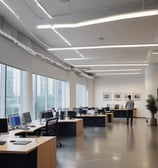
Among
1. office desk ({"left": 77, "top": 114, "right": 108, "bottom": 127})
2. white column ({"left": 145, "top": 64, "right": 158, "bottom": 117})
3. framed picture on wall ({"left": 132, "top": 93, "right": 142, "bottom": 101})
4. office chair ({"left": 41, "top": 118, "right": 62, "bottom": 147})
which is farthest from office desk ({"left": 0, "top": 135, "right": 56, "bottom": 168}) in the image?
framed picture on wall ({"left": 132, "top": 93, "right": 142, "bottom": 101})

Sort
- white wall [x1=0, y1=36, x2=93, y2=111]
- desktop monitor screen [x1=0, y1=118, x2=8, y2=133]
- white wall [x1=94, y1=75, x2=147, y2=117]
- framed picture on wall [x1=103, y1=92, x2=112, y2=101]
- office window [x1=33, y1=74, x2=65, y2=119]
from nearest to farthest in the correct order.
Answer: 1. desktop monitor screen [x1=0, y1=118, x2=8, y2=133]
2. white wall [x1=0, y1=36, x2=93, y2=111]
3. office window [x1=33, y1=74, x2=65, y2=119]
4. white wall [x1=94, y1=75, x2=147, y2=117]
5. framed picture on wall [x1=103, y1=92, x2=112, y2=101]

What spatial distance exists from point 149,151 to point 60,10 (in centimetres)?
444

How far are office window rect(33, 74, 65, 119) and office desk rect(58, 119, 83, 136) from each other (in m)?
1.14

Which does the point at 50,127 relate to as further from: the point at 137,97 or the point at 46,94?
the point at 137,97

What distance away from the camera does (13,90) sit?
8461mm

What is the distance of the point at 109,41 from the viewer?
8.13 m

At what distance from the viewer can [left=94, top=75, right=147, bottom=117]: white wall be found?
64.6 ft

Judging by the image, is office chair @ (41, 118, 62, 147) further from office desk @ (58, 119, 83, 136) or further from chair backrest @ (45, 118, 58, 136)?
office desk @ (58, 119, 83, 136)

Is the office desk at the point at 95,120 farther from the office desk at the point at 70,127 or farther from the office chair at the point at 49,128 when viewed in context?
the office chair at the point at 49,128

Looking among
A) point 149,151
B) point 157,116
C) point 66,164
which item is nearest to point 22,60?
point 66,164

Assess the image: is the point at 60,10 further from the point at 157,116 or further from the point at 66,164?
the point at 157,116

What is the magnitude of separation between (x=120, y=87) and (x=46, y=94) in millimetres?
9673

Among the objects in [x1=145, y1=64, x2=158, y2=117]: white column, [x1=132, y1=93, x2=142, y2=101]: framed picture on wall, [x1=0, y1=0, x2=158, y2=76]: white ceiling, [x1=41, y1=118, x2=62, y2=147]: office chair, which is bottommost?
[x1=41, y1=118, x2=62, y2=147]: office chair

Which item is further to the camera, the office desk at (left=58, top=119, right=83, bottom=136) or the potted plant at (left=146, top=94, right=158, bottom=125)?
the potted plant at (left=146, top=94, right=158, bottom=125)
